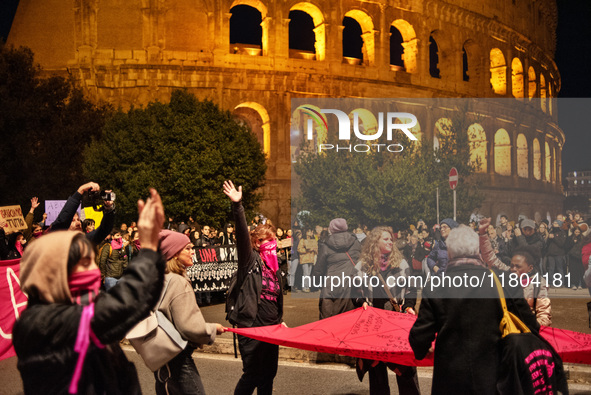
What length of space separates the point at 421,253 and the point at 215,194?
15543 millimetres

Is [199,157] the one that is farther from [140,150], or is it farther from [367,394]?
[367,394]

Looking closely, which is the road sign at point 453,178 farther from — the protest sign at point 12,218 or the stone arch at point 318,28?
the stone arch at point 318,28

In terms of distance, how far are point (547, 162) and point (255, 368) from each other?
168 ft

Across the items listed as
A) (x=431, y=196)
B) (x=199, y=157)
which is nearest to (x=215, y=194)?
(x=199, y=157)

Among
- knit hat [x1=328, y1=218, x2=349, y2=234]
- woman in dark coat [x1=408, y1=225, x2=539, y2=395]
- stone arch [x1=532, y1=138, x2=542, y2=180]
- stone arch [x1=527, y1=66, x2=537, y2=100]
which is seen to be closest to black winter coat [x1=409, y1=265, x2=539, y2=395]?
woman in dark coat [x1=408, y1=225, x2=539, y2=395]

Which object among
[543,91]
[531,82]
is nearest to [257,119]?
[531,82]

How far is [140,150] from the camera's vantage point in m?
29.4

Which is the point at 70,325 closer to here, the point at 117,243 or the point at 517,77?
the point at 117,243

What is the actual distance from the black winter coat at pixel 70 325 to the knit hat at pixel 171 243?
5.65ft

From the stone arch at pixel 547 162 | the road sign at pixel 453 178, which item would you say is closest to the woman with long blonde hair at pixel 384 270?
the road sign at pixel 453 178

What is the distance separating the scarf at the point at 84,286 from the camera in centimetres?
255

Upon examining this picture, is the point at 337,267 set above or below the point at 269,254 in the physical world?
below

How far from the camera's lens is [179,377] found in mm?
4297

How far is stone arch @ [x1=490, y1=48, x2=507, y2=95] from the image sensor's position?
47.3 meters
